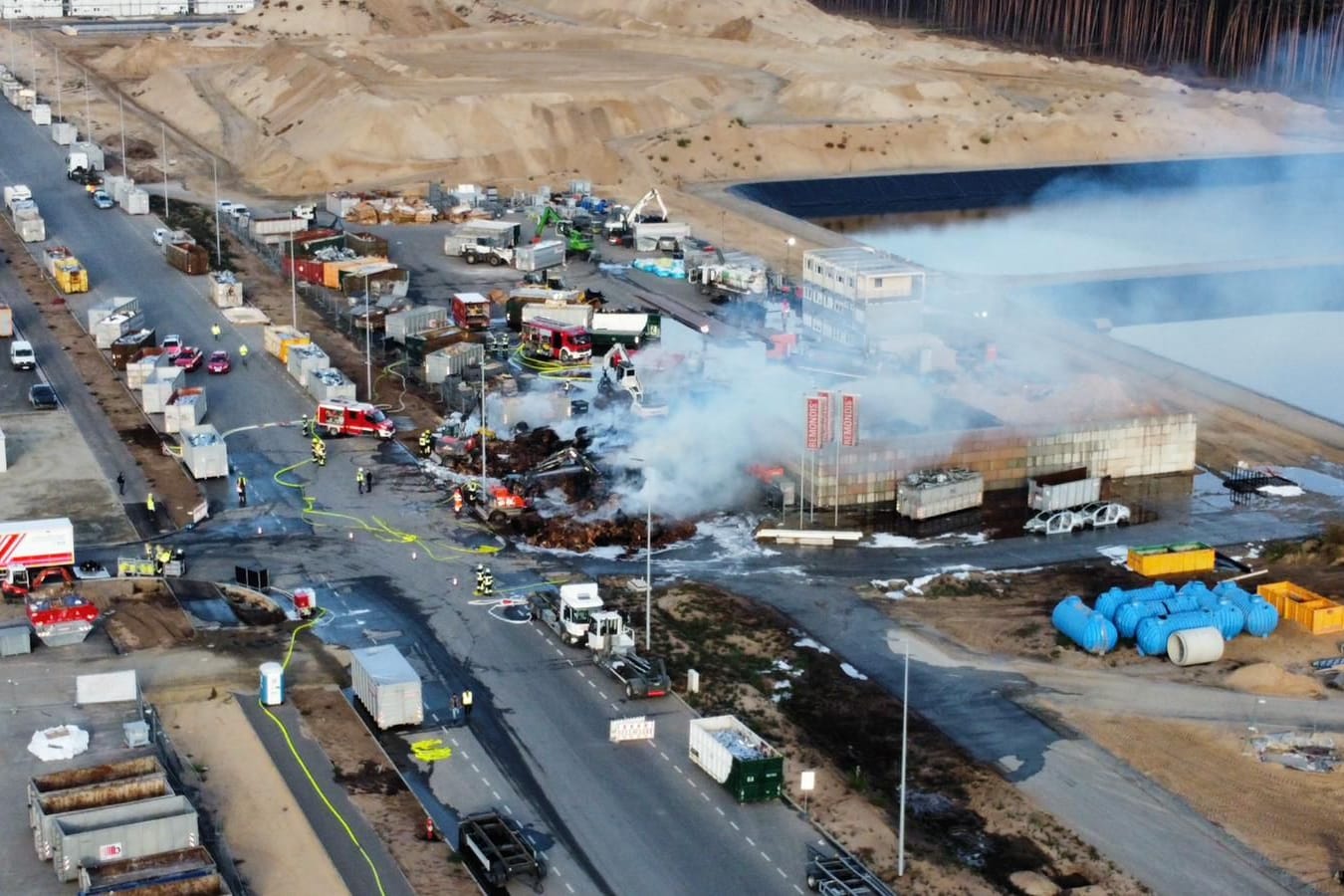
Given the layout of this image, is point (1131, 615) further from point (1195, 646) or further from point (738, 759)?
point (738, 759)

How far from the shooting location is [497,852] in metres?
34.9

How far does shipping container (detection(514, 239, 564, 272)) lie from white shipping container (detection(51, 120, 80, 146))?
38.6 m

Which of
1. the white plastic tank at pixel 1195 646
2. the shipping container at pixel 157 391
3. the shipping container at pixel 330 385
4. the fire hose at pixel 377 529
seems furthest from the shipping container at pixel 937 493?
the shipping container at pixel 157 391

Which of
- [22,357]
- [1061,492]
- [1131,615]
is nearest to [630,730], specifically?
[1131,615]

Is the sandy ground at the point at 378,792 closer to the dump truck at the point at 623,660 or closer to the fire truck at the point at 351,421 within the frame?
the dump truck at the point at 623,660

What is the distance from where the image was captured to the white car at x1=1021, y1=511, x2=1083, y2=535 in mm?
55344

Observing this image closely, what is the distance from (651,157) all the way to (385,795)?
246ft

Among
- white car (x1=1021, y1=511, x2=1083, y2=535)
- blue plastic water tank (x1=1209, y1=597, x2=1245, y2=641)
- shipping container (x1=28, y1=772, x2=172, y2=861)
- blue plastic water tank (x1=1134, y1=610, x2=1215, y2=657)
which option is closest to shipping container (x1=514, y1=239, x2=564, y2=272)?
white car (x1=1021, y1=511, x2=1083, y2=535)

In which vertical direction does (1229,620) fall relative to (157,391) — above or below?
below

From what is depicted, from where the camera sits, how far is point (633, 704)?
140 ft

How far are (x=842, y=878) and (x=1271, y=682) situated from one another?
47.3 ft

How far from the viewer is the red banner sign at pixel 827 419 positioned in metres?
55.8

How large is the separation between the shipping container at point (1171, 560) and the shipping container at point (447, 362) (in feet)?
80.9

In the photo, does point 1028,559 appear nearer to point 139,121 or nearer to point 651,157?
point 651,157
